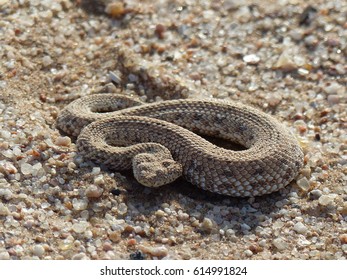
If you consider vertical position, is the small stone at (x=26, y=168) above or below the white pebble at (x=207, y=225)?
above

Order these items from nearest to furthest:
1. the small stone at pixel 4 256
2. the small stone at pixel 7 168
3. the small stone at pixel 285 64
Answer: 1. the small stone at pixel 4 256
2. the small stone at pixel 7 168
3. the small stone at pixel 285 64

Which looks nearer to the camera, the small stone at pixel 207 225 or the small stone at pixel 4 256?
the small stone at pixel 4 256

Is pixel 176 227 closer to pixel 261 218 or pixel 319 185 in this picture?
pixel 261 218

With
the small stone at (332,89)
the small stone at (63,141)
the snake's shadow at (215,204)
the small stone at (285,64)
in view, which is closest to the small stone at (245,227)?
the snake's shadow at (215,204)

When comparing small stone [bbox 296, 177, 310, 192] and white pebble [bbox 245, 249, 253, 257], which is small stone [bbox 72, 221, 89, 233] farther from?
small stone [bbox 296, 177, 310, 192]

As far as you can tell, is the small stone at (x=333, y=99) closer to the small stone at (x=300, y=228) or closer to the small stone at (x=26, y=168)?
the small stone at (x=300, y=228)

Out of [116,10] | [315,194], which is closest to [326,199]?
[315,194]

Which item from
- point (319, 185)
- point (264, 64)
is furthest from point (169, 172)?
point (264, 64)

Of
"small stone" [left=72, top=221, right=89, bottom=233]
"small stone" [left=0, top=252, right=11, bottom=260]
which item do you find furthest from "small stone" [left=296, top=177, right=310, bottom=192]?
"small stone" [left=0, top=252, right=11, bottom=260]
